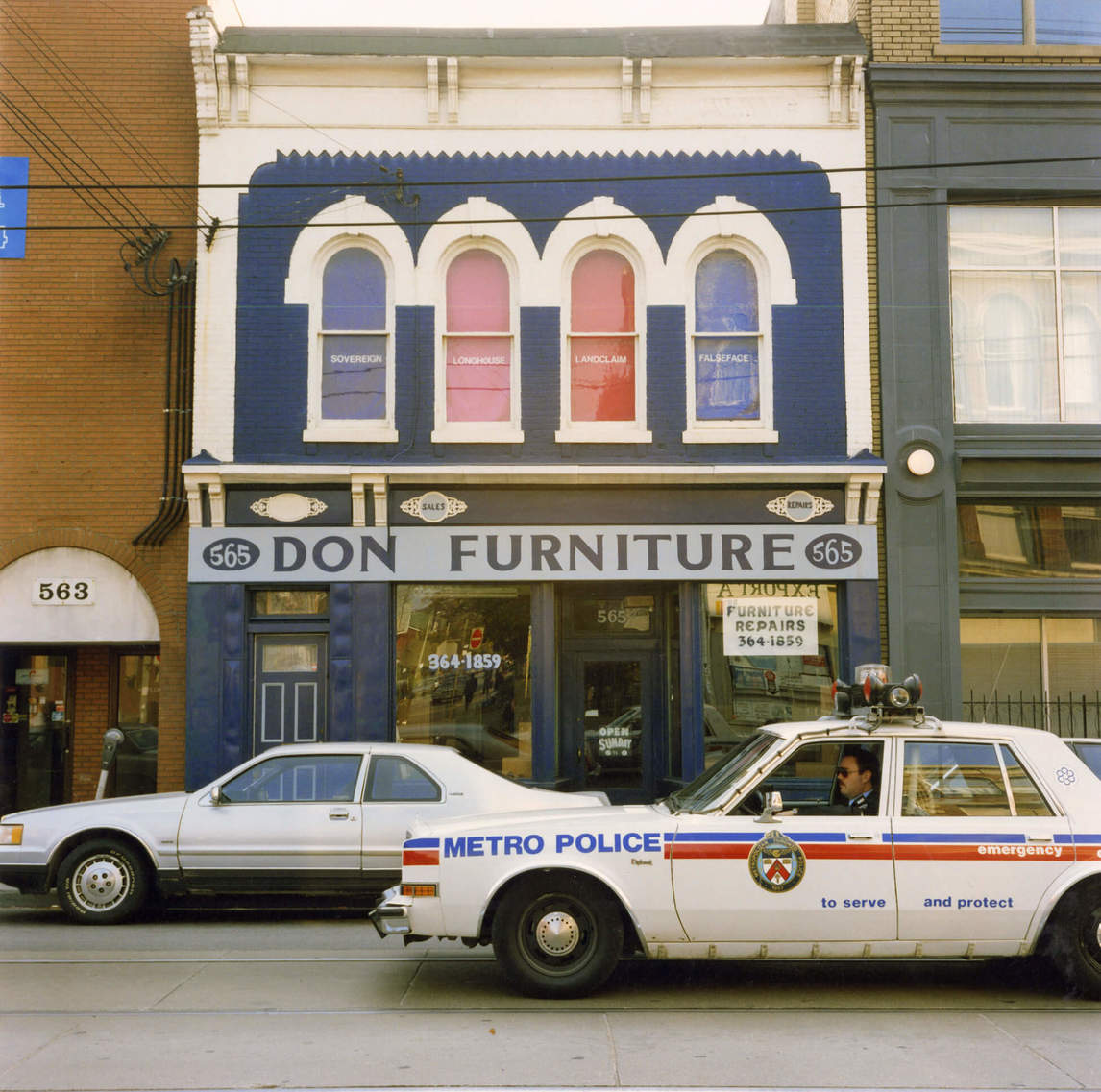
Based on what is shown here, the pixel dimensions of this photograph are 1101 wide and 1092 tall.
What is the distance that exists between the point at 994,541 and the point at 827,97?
217 inches

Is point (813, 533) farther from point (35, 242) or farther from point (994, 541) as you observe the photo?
point (35, 242)

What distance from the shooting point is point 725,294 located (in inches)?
582

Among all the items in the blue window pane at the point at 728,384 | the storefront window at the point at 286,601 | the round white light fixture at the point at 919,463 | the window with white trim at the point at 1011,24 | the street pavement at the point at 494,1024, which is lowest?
the street pavement at the point at 494,1024

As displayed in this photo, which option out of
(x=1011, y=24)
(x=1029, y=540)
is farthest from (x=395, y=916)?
(x=1011, y=24)

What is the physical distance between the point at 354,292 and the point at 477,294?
1.41 meters

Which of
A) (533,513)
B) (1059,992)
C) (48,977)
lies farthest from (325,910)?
(1059,992)

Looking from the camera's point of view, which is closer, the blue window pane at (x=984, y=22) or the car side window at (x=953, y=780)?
the car side window at (x=953, y=780)

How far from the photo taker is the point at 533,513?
14.3 meters

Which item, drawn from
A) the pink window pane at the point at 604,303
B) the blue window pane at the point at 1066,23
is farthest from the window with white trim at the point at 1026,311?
the pink window pane at the point at 604,303

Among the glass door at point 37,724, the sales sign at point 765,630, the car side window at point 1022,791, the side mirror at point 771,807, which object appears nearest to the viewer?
the side mirror at point 771,807

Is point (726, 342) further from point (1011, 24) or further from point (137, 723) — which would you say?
point (137, 723)

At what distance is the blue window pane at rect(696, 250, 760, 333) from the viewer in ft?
48.4

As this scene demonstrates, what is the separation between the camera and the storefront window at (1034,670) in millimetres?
14430

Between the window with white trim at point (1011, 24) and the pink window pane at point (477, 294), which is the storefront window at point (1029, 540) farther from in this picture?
the pink window pane at point (477, 294)
